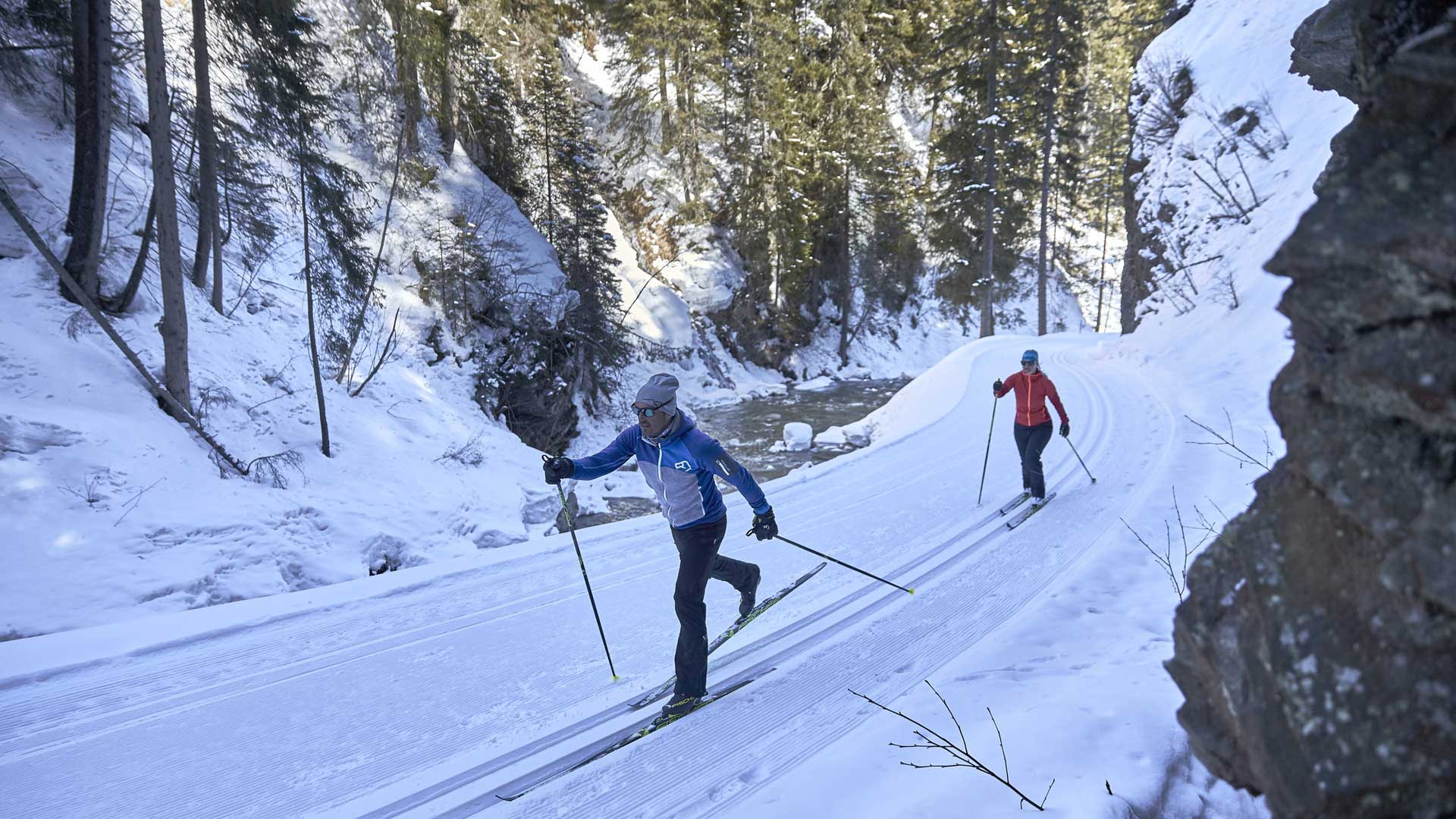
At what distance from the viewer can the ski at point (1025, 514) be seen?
739cm

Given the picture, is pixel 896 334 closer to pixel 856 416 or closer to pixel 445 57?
pixel 856 416

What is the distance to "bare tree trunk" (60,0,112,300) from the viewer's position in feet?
28.4

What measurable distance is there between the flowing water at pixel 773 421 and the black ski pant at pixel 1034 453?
14.5 feet

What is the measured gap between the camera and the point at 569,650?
16.7ft

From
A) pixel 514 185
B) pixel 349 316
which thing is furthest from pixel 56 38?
pixel 514 185

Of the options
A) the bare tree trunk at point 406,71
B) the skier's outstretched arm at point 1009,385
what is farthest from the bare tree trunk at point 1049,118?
the bare tree trunk at point 406,71

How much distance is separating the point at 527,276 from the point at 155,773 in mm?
15957

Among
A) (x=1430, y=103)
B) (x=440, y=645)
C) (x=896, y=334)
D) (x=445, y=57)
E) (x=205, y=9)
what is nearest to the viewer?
(x=1430, y=103)

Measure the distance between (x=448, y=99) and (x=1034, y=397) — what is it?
1853cm

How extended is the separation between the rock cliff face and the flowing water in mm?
8948

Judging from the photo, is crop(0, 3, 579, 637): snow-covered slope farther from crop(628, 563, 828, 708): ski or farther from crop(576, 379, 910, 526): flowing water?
crop(628, 563, 828, 708): ski

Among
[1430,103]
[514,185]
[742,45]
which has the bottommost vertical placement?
[1430,103]

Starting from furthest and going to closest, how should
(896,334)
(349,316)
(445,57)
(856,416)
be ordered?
1. (896,334)
2. (856,416)
3. (445,57)
4. (349,316)

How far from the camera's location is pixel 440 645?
5.13 m
